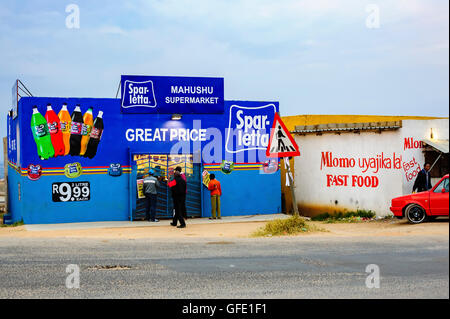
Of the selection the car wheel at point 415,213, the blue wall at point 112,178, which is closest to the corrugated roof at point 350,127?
the blue wall at point 112,178

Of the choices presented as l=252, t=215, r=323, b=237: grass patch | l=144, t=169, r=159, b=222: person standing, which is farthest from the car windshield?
l=144, t=169, r=159, b=222: person standing

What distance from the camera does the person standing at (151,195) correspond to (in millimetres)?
18938

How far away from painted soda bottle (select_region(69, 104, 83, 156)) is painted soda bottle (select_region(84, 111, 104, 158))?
1.18 ft

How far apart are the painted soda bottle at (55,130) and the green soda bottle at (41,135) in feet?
0.32

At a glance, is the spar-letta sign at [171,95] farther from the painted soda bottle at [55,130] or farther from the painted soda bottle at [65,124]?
the painted soda bottle at [55,130]

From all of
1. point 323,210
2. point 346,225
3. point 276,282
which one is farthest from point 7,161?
point 276,282

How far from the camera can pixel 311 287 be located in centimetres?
787

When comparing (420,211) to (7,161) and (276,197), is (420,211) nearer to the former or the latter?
(276,197)

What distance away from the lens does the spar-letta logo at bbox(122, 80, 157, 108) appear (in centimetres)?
1997

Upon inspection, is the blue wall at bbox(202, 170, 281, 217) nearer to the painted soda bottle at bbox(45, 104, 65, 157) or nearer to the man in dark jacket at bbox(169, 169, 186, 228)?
the man in dark jacket at bbox(169, 169, 186, 228)

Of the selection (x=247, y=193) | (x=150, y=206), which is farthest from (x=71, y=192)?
(x=247, y=193)

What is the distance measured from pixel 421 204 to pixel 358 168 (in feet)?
13.8

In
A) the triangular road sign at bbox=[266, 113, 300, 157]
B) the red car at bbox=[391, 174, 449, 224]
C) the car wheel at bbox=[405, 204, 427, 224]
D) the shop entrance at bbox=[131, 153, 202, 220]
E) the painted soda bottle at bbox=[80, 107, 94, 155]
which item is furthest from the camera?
the shop entrance at bbox=[131, 153, 202, 220]

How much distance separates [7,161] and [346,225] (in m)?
18.1
